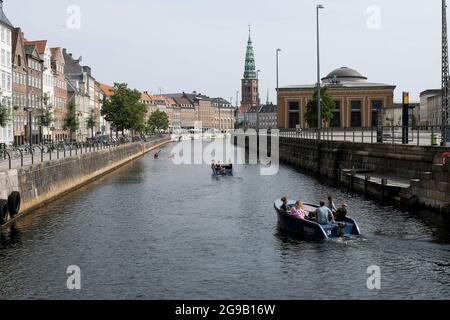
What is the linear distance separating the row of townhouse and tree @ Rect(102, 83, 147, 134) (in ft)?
29.4

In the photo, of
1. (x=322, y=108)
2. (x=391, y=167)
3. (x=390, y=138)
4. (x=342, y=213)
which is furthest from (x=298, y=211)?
(x=322, y=108)

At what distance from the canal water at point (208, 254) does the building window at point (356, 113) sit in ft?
432

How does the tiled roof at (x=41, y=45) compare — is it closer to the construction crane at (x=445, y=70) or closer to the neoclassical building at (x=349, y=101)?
the construction crane at (x=445, y=70)

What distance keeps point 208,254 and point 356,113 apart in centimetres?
14988

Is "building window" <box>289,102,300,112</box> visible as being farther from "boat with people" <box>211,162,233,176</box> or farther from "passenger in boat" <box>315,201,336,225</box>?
"passenger in boat" <box>315,201,336,225</box>

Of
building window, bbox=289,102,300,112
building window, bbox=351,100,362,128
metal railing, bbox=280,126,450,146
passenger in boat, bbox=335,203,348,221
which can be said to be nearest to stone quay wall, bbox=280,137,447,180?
metal railing, bbox=280,126,450,146

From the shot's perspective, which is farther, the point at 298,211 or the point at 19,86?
the point at 19,86

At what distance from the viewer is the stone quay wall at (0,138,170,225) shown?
32594 mm

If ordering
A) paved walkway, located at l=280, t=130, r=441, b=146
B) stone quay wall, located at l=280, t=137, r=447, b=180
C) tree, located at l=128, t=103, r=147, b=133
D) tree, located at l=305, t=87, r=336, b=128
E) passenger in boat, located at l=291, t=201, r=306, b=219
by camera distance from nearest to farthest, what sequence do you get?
passenger in boat, located at l=291, t=201, r=306, b=219 → stone quay wall, located at l=280, t=137, r=447, b=180 → paved walkway, located at l=280, t=130, r=441, b=146 → tree, located at l=128, t=103, r=147, b=133 → tree, located at l=305, t=87, r=336, b=128

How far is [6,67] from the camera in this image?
78.6m

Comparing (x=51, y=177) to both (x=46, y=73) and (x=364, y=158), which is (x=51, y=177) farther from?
(x=46, y=73)

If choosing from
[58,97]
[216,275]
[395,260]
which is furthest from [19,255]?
[58,97]
